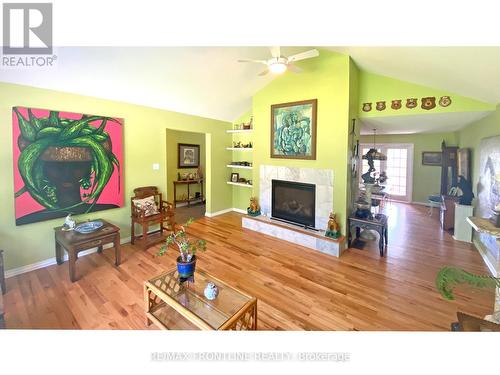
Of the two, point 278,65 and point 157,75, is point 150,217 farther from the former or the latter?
point 278,65

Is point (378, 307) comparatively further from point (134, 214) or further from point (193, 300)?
point (134, 214)

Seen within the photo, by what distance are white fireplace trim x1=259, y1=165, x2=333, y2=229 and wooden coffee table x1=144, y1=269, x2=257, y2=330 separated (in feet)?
7.20

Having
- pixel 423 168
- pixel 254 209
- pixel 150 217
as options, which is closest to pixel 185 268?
pixel 150 217

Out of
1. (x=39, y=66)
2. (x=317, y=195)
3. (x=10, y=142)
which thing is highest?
(x=39, y=66)

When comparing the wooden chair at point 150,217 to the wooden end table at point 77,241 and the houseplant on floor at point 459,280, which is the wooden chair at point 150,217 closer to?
the wooden end table at point 77,241

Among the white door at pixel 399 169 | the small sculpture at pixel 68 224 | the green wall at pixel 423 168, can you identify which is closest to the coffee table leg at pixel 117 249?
the small sculpture at pixel 68 224

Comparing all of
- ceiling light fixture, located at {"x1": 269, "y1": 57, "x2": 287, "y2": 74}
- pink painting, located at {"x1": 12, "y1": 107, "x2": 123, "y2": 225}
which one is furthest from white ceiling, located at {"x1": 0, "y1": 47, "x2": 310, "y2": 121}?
ceiling light fixture, located at {"x1": 269, "y1": 57, "x2": 287, "y2": 74}

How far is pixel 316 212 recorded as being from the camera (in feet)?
11.8

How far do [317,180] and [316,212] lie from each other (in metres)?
0.52

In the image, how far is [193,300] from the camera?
1.70 m

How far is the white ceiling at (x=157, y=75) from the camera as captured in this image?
8.03ft
